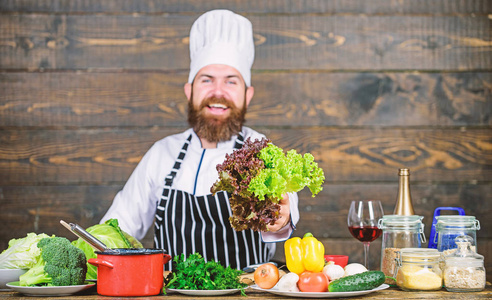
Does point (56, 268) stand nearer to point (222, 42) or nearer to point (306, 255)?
point (306, 255)

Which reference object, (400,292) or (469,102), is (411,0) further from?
(400,292)

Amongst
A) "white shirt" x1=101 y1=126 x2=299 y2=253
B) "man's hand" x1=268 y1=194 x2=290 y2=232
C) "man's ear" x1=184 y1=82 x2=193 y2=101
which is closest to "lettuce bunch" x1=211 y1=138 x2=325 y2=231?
"man's hand" x1=268 y1=194 x2=290 y2=232

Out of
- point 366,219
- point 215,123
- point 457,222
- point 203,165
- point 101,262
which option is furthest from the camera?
point 215,123

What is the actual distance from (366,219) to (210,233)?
86 cm

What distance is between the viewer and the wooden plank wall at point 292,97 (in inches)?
110

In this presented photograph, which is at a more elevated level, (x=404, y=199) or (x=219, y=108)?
(x=219, y=108)

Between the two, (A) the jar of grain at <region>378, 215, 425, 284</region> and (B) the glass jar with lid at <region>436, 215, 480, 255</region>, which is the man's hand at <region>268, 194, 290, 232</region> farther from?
(B) the glass jar with lid at <region>436, 215, 480, 255</region>

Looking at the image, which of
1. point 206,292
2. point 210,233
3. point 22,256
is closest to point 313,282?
point 206,292

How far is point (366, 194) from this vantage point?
2.81 metres

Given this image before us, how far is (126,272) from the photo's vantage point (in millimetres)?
1341

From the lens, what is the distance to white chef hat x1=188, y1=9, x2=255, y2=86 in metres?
2.66

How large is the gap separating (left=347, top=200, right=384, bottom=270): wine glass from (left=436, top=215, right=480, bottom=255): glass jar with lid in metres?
0.24

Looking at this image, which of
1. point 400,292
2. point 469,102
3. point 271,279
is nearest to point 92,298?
point 271,279

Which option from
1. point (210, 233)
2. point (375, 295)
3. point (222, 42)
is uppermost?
point (222, 42)
